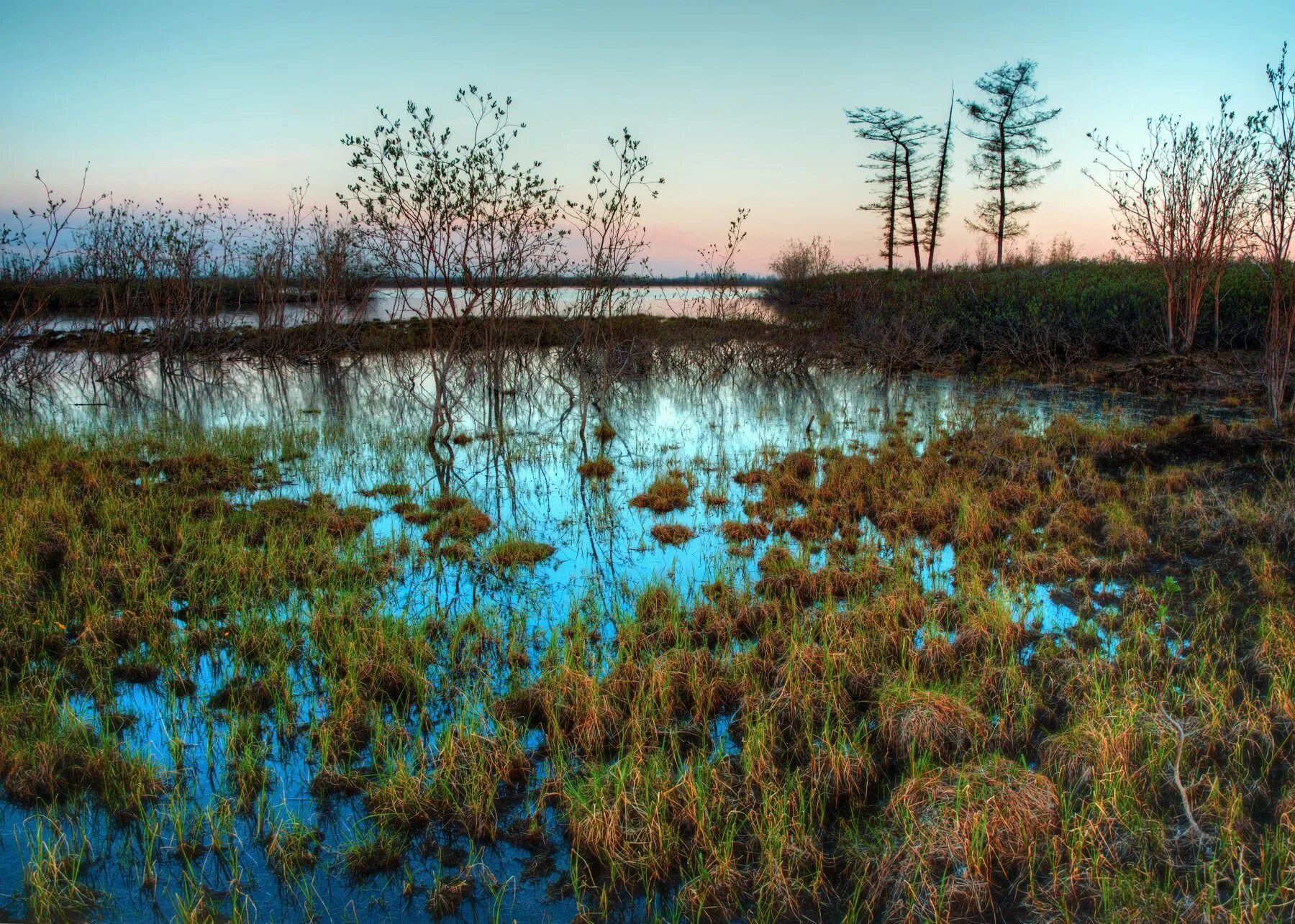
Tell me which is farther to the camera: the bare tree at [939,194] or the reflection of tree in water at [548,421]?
the bare tree at [939,194]

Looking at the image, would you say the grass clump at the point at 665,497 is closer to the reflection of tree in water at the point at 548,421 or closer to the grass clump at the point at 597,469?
the reflection of tree in water at the point at 548,421

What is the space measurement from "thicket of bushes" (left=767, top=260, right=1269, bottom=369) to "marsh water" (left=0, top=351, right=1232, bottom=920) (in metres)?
2.49

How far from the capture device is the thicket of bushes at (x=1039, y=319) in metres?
20.6

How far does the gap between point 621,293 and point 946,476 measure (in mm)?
9408

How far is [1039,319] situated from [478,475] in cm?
1765

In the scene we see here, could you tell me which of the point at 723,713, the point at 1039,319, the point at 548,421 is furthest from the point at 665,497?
the point at 1039,319

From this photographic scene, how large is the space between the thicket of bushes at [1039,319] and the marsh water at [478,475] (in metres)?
2.49

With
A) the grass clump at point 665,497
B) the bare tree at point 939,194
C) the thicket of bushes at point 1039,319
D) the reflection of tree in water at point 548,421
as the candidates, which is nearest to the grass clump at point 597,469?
the reflection of tree in water at point 548,421

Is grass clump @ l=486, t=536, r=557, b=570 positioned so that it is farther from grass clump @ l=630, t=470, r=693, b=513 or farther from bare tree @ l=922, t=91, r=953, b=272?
bare tree @ l=922, t=91, r=953, b=272

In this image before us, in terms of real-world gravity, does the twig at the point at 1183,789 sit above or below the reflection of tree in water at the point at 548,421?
below

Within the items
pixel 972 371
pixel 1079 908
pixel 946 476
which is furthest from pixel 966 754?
pixel 972 371

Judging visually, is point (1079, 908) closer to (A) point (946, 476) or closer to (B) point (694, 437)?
(A) point (946, 476)

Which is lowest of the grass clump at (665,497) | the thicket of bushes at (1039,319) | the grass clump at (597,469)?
the grass clump at (665,497)

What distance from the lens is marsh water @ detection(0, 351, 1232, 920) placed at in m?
3.70
